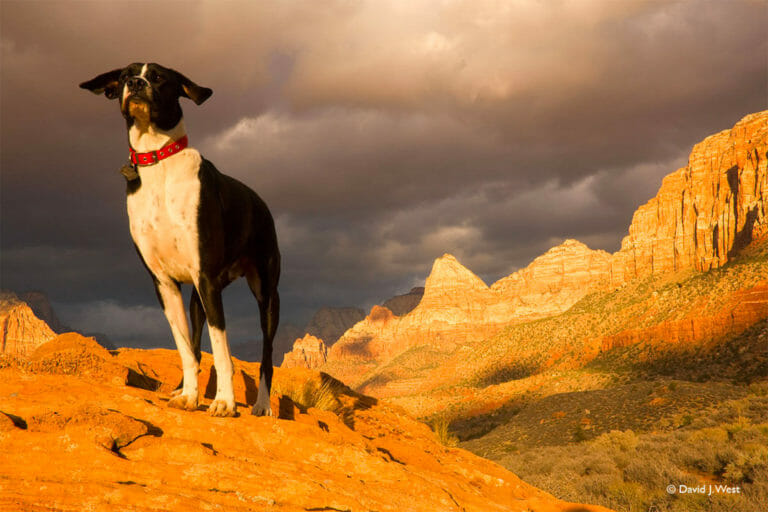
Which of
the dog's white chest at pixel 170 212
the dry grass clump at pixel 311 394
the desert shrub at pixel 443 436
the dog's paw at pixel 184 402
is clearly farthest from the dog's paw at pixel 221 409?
the desert shrub at pixel 443 436

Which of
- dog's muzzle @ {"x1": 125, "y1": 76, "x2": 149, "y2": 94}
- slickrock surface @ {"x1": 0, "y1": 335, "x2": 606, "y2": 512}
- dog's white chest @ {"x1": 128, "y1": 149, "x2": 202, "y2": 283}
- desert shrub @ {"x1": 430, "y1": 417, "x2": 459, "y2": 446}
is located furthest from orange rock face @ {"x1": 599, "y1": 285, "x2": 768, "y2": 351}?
dog's muzzle @ {"x1": 125, "y1": 76, "x2": 149, "y2": 94}

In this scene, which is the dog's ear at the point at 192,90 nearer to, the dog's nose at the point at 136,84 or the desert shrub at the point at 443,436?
the dog's nose at the point at 136,84

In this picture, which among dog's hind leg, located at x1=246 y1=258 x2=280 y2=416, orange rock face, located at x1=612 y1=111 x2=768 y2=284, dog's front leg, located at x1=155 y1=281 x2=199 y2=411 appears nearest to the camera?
dog's front leg, located at x1=155 y1=281 x2=199 y2=411

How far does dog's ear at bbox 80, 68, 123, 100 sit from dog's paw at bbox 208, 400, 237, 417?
396 centimetres

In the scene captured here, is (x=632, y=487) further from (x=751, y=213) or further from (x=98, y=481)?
(x=751, y=213)

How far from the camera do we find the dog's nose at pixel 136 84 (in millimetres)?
5832

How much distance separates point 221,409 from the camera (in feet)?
19.7

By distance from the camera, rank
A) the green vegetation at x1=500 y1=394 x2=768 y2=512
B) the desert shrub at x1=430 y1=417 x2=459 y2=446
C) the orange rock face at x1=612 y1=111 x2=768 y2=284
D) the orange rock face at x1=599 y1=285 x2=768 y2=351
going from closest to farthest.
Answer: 1. the desert shrub at x1=430 y1=417 x2=459 y2=446
2. the green vegetation at x1=500 y1=394 x2=768 y2=512
3. the orange rock face at x1=599 y1=285 x2=768 y2=351
4. the orange rock face at x1=612 y1=111 x2=768 y2=284

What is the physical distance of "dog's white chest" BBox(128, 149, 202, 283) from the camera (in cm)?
591

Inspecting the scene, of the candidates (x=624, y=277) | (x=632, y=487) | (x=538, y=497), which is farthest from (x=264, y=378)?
(x=624, y=277)

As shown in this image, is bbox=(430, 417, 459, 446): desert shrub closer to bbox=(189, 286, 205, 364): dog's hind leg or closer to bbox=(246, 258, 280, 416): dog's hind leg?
bbox=(246, 258, 280, 416): dog's hind leg

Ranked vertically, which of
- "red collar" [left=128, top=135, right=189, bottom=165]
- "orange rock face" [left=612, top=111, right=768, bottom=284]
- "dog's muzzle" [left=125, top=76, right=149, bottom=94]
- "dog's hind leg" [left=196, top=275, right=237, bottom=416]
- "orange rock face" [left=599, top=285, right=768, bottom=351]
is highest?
"orange rock face" [left=612, top=111, right=768, bottom=284]

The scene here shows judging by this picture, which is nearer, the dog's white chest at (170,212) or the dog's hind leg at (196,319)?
the dog's white chest at (170,212)

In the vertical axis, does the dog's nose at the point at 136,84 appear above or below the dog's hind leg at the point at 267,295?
above
